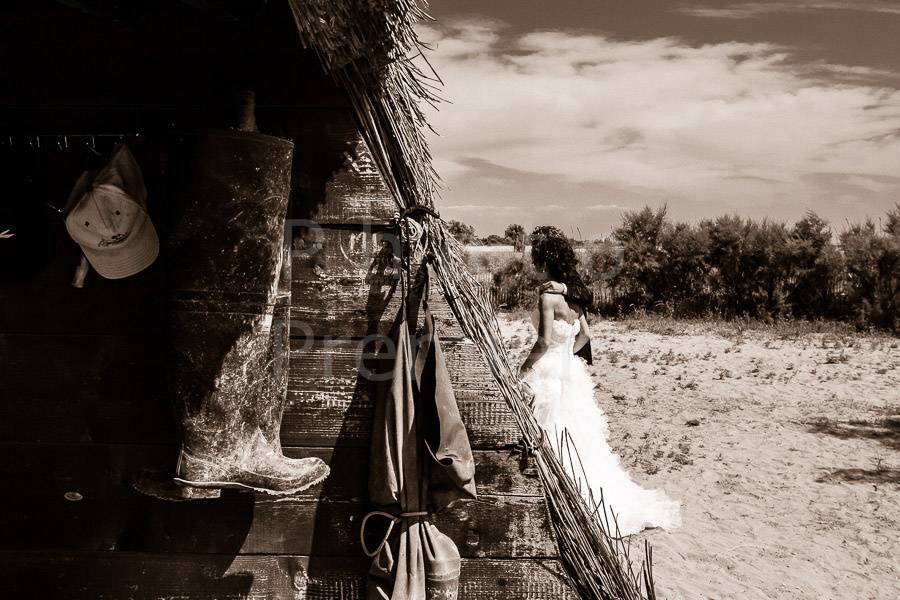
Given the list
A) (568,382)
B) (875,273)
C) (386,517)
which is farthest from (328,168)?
(875,273)

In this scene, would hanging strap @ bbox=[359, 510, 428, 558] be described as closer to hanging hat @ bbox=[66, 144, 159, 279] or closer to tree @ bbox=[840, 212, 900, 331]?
hanging hat @ bbox=[66, 144, 159, 279]

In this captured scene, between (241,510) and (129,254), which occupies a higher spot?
(129,254)

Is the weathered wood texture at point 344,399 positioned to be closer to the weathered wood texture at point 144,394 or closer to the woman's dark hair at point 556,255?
the weathered wood texture at point 144,394

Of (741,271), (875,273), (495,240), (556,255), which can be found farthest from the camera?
(495,240)

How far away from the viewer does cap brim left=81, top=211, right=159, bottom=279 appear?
2133 mm

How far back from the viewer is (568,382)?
19.1ft

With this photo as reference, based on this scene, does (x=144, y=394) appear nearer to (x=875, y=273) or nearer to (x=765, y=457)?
(x=765, y=457)

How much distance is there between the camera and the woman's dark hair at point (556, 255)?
5742mm

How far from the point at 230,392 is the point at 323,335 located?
15.8 inches

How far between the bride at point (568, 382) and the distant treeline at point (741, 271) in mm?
13946

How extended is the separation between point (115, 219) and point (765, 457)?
7.33 m

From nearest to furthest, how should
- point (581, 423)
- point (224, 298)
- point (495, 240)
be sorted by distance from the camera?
1. point (224, 298)
2. point (581, 423)
3. point (495, 240)

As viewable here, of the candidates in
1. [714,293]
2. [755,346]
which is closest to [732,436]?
[755,346]

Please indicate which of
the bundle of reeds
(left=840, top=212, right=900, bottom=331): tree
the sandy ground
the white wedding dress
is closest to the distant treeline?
(left=840, top=212, right=900, bottom=331): tree
